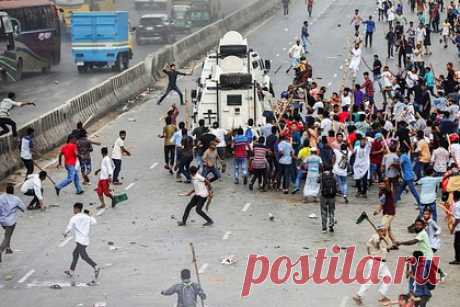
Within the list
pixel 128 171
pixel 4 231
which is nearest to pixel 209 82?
pixel 128 171

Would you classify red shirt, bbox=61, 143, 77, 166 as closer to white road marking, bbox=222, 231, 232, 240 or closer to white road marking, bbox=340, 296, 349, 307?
white road marking, bbox=222, 231, 232, 240

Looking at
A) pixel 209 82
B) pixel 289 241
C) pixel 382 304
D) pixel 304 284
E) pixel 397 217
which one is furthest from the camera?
pixel 209 82

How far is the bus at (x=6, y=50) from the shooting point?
45000mm

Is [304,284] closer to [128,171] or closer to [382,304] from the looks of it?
[382,304]

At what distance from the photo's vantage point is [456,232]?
21797mm

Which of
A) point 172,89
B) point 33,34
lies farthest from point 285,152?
point 33,34

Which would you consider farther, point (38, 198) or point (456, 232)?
point (38, 198)

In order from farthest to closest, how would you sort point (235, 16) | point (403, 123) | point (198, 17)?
point (198, 17) < point (235, 16) < point (403, 123)

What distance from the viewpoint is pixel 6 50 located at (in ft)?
150

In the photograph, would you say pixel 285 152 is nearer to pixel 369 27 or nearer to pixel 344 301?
pixel 344 301

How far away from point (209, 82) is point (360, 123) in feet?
17.0

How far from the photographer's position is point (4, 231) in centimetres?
2391

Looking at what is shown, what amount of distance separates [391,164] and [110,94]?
54.2ft

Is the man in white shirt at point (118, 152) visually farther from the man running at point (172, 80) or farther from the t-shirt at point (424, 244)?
the man running at point (172, 80)
